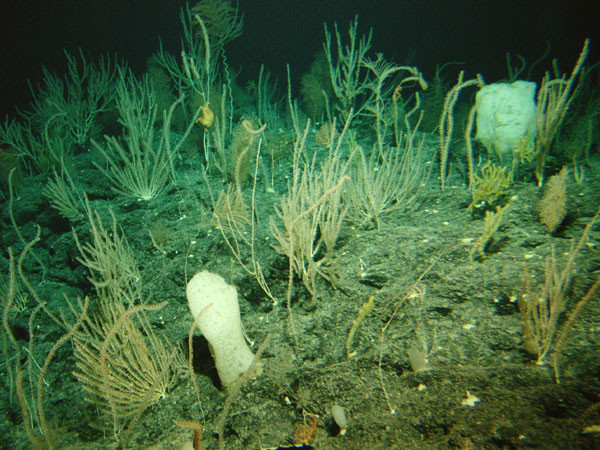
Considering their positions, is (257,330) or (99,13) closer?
A: (257,330)

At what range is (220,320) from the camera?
1.68 metres

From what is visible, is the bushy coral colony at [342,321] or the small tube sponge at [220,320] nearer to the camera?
the bushy coral colony at [342,321]

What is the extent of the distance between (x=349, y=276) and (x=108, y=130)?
825 centimetres

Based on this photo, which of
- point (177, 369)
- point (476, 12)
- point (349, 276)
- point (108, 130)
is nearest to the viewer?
point (177, 369)

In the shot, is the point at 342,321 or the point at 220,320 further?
the point at 342,321

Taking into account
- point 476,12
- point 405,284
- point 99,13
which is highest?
point 99,13

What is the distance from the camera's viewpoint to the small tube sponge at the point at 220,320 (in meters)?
1.64

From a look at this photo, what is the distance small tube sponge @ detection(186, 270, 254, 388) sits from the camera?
5.38 feet

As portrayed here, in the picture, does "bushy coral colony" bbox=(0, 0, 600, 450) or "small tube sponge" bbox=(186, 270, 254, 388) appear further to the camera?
"small tube sponge" bbox=(186, 270, 254, 388)

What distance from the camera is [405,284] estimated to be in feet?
7.11

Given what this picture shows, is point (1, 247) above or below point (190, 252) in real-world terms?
above

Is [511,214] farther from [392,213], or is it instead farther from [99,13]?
[99,13]

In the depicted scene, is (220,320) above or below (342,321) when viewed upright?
above

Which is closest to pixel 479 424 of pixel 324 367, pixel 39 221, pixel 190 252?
pixel 324 367
